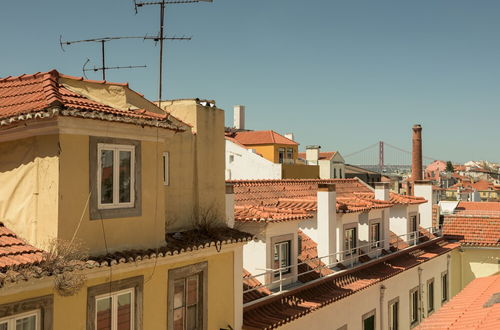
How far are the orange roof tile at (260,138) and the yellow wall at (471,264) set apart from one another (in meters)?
24.0

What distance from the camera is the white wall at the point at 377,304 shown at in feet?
51.0

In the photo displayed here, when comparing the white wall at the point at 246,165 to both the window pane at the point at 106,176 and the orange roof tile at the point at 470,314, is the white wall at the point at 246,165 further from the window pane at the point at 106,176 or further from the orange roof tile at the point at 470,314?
the window pane at the point at 106,176

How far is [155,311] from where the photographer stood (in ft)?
31.4

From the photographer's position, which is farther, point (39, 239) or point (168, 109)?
point (168, 109)

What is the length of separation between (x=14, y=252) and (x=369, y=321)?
49.6ft

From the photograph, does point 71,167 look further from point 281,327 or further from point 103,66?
point 281,327

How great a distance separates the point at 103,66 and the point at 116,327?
19.6 feet

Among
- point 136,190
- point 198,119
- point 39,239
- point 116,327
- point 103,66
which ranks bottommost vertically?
point 116,327

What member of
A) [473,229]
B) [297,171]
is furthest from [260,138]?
[473,229]

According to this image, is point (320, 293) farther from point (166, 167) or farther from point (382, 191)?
point (382, 191)

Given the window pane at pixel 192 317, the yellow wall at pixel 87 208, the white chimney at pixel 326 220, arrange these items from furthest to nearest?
the white chimney at pixel 326 220
the window pane at pixel 192 317
the yellow wall at pixel 87 208

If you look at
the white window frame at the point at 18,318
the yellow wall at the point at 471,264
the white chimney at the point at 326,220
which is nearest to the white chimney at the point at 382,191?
the white chimney at the point at 326,220

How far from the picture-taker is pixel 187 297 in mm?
10516

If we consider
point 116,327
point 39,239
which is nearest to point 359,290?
point 116,327
